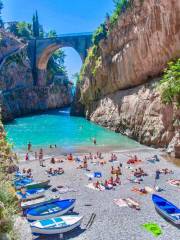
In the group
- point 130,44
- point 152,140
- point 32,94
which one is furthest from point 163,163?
point 32,94

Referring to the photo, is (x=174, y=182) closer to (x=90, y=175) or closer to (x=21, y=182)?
(x=90, y=175)

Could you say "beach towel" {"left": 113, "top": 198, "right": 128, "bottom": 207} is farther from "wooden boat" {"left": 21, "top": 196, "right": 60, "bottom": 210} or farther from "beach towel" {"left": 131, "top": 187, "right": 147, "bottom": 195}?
"wooden boat" {"left": 21, "top": 196, "right": 60, "bottom": 210}

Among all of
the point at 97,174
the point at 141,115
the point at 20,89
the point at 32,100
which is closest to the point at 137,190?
the point at 97,174

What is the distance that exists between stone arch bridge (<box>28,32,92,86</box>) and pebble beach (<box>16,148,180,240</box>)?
60.9m

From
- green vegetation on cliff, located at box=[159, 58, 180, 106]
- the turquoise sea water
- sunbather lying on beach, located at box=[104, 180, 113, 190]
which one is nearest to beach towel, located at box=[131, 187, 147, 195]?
sunbather lying on beach, located at box=[104, 180, 113, 190]

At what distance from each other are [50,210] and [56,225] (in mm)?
2389

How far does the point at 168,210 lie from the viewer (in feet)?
70.8

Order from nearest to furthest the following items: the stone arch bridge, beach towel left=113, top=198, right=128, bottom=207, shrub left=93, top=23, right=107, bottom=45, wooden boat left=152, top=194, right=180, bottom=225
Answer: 1. wooden boat left=152, top=194, right=180, bottom=225
2. beach towel left=113, top=198, right=128, bottom=207
3. shrub left=93, top=23, right=107, bottom=45
4. the stone arch bridge

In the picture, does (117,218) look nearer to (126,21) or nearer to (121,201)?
(121,201)

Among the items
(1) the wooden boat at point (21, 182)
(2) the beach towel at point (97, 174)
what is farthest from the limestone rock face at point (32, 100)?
(1) the wooden boat at point (21, 182)

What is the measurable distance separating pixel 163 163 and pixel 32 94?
6450 cm

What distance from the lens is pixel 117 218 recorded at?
21500 millimetres

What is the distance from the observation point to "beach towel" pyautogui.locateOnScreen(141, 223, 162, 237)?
63.5ft

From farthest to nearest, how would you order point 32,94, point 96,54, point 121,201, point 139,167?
point 32,94 → point 96,54 → point 139,167 → point 121,201
